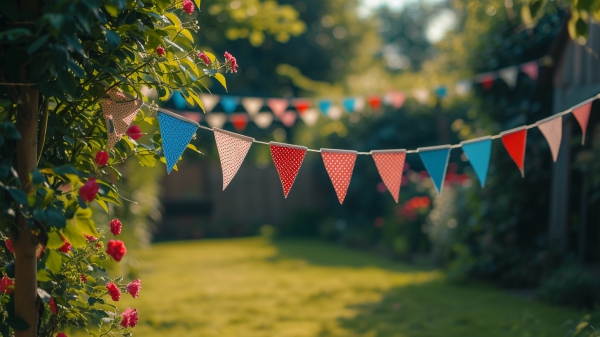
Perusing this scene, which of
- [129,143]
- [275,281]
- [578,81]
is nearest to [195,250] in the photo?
[275,281]

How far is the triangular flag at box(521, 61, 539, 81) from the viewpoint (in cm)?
627

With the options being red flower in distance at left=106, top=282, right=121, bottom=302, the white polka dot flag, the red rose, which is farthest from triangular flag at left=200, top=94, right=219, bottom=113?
red flower in distance at left=106, top=282, right=121, bottom=302

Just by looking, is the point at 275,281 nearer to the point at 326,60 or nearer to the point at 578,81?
the point at 578,81

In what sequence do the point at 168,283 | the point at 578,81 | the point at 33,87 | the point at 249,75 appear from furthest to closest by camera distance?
1. the point at 249,75
2. the point at 168,283
3. the point at 578,81
4. the point at 33,87

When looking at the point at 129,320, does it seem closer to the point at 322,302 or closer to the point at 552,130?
the point at 552,130

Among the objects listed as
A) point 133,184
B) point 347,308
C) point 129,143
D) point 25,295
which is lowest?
point 347,308

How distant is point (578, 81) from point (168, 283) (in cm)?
477

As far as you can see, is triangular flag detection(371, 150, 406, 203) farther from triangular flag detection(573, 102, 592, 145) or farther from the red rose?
the red rose

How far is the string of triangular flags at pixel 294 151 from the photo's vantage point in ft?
7.97

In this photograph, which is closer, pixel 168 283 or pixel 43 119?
pixel 43 119

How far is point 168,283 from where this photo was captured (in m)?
7.13

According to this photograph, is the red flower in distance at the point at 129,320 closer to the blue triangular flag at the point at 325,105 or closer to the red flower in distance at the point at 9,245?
the red flower in distance at the point at 9,245

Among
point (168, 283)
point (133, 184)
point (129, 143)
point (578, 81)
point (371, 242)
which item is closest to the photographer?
point (129, 143)

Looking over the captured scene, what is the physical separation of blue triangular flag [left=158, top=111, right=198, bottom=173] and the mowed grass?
242 centimetres
